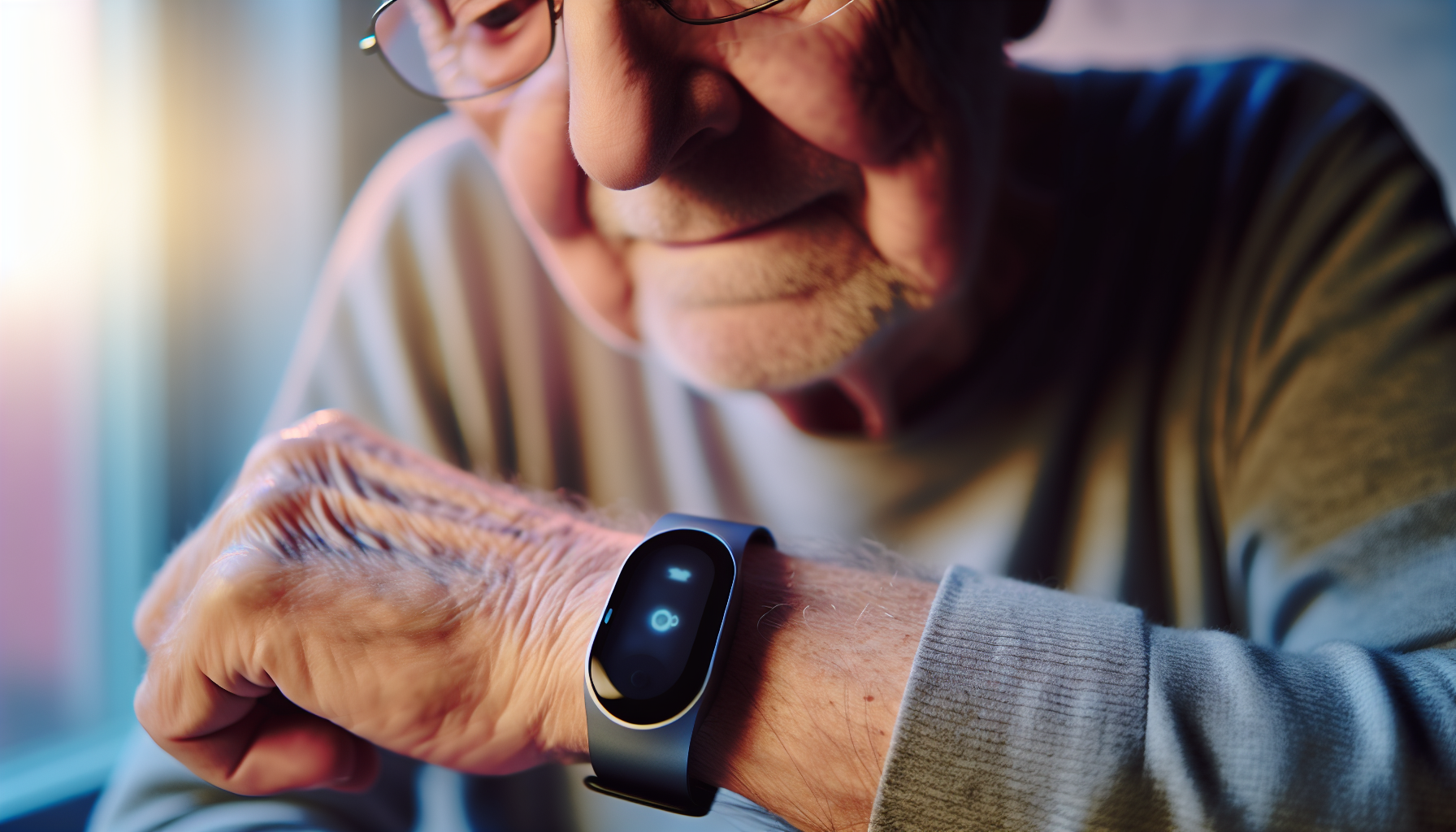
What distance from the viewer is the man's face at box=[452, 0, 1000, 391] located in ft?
1.68

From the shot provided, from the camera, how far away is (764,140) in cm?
59

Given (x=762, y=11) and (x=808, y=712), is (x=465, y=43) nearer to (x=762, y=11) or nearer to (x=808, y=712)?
(x=762, y=11)

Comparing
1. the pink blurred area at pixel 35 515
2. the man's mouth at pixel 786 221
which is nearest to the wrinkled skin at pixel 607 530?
the man's mouth at pixel 786 221

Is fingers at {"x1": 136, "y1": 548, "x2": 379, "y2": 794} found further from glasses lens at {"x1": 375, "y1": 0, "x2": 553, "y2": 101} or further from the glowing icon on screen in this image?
glasses lens at {"x1": 375, "y1": 0, "x2": 553, "y2": 101}

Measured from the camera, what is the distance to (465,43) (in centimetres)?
61

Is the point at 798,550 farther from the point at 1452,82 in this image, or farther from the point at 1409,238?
the point at 1452,82

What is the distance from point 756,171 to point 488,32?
0.77 ft

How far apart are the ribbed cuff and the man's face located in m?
0.34

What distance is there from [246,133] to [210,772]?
0.89 meters

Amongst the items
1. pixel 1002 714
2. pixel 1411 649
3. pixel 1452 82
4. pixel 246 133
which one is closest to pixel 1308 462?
pixel 1411 649

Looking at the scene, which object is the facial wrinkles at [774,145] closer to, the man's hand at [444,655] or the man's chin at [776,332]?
the man's chin at [776,332]

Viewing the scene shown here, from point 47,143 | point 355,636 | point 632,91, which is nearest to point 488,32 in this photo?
point 632,91

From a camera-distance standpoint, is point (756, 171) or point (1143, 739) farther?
point (756, 171)

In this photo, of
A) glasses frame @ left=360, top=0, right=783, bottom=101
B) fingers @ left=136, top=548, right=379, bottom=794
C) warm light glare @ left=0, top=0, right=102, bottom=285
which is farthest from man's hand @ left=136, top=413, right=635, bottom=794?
warm light glare @ left=0, top=0, right=102, bottom=285
